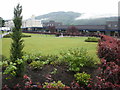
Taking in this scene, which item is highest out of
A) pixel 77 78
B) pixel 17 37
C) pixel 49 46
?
pixel 17 37

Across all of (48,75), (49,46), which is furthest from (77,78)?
(49,46)

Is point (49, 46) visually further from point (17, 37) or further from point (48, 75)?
point (17, 37)

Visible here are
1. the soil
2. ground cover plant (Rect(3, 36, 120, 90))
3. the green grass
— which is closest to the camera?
ground cover plant (Rect(3, 36, 120, 90))

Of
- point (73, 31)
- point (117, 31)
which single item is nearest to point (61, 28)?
point (73, 31)

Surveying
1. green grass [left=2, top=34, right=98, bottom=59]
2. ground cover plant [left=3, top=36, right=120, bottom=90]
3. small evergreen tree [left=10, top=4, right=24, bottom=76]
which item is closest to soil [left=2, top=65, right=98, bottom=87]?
ground cover plant [left=3, top=36, right=120, bottom=90]

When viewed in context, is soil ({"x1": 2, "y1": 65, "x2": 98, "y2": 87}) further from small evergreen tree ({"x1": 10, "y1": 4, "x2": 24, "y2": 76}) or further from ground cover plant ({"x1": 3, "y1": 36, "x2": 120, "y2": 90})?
small evergreen tree ({"x1": 10, "y1": 4, "x2": 24, "y2": 76})

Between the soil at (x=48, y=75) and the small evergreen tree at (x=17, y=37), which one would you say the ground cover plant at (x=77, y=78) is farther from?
the small evergreen tree at (x=17, y=37)

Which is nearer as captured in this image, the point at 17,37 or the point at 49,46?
the point at 17,37

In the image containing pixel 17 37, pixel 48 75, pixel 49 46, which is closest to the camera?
pixel 17 37

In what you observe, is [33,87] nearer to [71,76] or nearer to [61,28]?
[71,76]

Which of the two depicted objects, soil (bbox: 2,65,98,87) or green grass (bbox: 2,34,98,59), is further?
green grass (bbox: 2,34,98,59)

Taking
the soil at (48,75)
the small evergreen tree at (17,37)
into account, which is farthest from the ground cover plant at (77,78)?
the small evergreen tree at (17,37)

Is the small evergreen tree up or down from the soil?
up

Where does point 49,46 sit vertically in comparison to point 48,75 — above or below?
above
